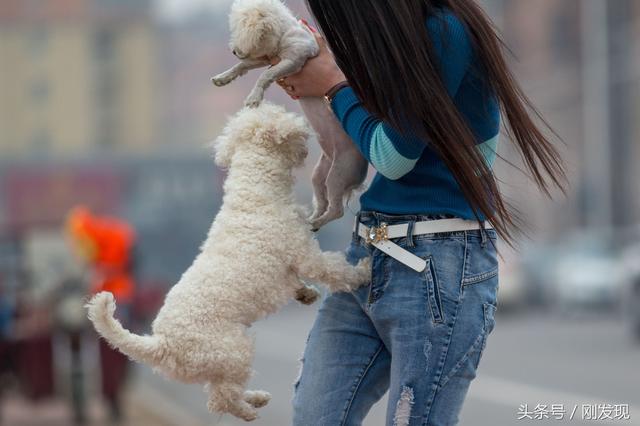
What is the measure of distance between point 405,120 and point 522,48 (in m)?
47.9

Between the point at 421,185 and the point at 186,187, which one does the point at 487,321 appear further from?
the point at 186,187

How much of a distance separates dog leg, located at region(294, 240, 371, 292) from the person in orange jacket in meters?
7.59

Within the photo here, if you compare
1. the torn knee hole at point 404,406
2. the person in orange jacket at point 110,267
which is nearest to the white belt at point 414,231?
the torn knee hole at point 404,406

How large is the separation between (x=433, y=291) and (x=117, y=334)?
2.48 feet

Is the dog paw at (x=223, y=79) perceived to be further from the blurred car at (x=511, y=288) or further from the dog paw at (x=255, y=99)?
the blurred car at (x=511, y=288)

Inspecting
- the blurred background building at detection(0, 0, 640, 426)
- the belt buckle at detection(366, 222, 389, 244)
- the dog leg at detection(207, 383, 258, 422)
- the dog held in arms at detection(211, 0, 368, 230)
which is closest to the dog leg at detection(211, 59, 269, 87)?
the dog held in arms at detection(211, 0, 368, 230)

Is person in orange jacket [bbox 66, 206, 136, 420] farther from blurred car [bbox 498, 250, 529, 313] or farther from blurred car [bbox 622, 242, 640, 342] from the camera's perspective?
blurred car [bbox 498, 250, 529, 313]

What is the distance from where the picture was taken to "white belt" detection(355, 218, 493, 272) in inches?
129

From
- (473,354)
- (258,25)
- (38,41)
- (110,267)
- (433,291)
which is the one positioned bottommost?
(473,354)

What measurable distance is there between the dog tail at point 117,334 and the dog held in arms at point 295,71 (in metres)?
0.52

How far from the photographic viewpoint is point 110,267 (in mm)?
11484

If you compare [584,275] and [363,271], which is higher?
[584,275]

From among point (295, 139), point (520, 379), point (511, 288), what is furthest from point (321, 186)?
point (511, 288)

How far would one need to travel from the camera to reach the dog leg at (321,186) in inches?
142
